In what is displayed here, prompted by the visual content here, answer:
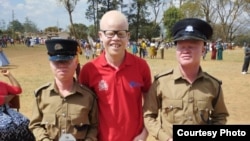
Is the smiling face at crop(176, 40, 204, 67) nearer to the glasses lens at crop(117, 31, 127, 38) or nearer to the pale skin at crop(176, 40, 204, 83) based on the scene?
the pale skin at crop(176, 40, 204, 83)

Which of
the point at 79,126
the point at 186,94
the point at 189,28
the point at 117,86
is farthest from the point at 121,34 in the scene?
the point at 79,126

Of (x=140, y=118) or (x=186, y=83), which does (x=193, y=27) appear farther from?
(x=140, y=118)

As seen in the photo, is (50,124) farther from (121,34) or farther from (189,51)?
(189,51)

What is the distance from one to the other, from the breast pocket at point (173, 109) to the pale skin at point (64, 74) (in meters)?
0.80

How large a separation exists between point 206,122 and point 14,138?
1980 millimetres

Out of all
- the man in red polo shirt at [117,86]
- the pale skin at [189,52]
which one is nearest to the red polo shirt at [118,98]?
the man in red polo shirt at [117,86]

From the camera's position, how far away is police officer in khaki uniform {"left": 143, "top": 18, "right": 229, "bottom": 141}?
2646 mm

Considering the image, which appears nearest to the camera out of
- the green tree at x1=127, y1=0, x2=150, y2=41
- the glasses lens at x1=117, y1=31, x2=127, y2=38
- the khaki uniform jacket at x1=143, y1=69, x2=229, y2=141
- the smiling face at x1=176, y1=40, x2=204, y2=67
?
the smiling face at x1=176, y1=40, x2=204, y2=67

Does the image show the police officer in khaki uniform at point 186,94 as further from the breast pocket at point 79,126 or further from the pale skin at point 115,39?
the breast pocket at point 79,126

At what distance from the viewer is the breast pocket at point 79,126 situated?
9.24ft

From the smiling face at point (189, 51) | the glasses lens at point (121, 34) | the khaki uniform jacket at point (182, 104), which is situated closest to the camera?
the smiling face at point (189, 51)

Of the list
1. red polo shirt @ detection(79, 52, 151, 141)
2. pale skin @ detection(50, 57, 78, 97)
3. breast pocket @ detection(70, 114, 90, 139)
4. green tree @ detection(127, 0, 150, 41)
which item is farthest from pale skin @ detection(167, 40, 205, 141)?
green tree @ detection(127, 0, 150, 41)

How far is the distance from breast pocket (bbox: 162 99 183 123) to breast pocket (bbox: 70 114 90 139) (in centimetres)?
67

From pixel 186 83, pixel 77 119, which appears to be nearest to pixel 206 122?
pixel 186 83
